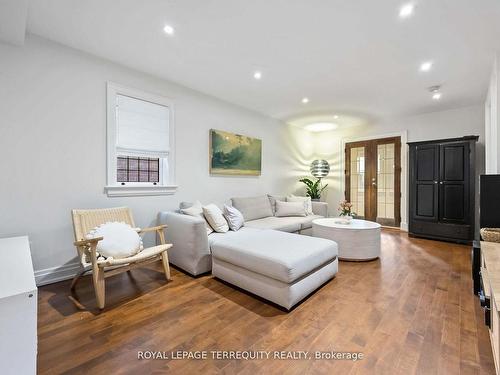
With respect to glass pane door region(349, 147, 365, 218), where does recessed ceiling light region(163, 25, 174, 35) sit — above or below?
above

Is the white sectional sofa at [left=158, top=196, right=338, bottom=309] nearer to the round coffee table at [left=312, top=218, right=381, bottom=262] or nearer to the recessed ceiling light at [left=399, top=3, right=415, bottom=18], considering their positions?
the round coffee table at [left=312, top=218, right=381, bottom=262]

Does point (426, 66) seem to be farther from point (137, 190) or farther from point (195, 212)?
point (137, 190)

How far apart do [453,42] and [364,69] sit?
875mm

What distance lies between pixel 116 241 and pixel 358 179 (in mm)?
5414

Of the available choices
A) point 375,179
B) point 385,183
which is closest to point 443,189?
point 385,183

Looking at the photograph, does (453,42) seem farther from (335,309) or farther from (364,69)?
(335,309)

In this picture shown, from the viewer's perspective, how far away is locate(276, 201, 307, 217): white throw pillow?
4500mm

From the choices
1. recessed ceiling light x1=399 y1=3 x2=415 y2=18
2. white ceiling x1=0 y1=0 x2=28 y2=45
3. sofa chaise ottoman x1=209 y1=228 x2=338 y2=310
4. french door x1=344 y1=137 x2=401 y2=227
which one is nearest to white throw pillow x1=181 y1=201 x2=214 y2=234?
sofa chaise ottoman x1=209 y1=228 x2=338 y2=310

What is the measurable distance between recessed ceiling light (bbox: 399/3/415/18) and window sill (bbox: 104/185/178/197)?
3.21 meters

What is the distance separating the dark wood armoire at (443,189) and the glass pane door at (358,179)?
1269 millimetres

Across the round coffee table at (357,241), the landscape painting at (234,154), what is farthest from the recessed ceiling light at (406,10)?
the landscape painting at (234,154)

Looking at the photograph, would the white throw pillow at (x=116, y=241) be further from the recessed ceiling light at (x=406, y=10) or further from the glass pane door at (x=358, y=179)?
the glass pane door at (x=358, y=179)

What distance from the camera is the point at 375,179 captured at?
5.58 m


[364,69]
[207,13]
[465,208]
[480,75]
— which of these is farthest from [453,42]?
[465,208]
